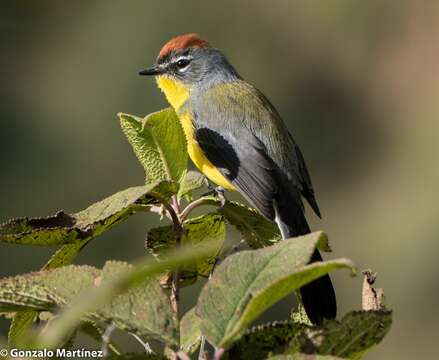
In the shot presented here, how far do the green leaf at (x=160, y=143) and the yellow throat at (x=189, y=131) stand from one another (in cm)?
127

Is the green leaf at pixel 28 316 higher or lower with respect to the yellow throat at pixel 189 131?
higher

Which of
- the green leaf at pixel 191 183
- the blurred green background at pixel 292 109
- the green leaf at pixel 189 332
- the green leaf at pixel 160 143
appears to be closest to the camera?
the green leaf at pixel 189 332

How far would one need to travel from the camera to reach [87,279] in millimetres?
975

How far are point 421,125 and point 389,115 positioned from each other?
2.28ft

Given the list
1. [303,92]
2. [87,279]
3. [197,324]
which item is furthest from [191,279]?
[303,92]

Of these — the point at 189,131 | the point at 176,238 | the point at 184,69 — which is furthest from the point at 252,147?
the point at 176,238

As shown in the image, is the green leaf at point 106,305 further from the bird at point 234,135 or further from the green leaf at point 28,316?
the bird at point 234,135

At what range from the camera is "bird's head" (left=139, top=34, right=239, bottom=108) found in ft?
12.0

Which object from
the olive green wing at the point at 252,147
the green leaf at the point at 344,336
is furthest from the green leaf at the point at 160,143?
the olive green wing at the point at 252,147

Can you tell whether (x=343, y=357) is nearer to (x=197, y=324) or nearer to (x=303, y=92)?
(x=197, y=324)

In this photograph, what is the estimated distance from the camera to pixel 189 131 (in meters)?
3.27

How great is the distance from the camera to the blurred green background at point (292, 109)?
8688mm

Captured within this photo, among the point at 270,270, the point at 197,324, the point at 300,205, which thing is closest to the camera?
the point at 270,270

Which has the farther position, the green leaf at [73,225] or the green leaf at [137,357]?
the green leaf at [73,225]
